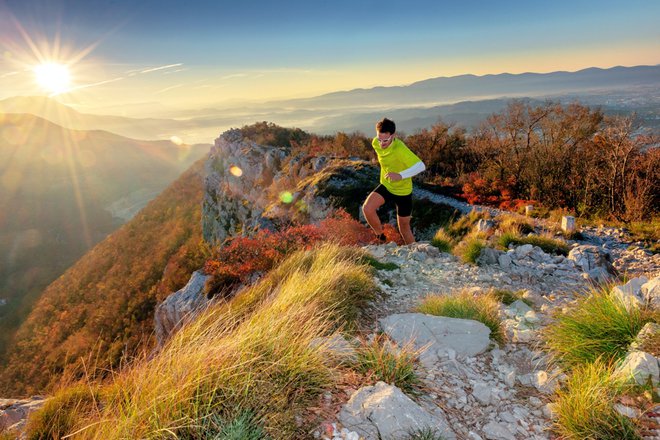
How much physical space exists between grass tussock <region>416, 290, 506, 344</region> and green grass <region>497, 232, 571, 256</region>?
4.78 m

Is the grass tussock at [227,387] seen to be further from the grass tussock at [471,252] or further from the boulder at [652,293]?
the grass tussock at [471,252]

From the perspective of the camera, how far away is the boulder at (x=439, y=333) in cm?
395

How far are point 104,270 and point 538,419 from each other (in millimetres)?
66816

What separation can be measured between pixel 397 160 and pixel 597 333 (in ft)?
16.5

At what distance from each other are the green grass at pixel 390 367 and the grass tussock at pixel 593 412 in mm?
1136

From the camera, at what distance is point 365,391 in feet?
9.57

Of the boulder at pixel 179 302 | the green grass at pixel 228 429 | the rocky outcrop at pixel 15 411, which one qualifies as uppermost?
the green grass at pixel 228 429

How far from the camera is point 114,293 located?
46906 millimetres

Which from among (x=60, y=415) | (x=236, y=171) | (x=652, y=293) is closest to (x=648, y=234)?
(x=652, y=293)

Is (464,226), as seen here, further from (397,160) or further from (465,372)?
(465,372)

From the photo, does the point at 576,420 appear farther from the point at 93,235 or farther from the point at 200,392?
the point at 93,235

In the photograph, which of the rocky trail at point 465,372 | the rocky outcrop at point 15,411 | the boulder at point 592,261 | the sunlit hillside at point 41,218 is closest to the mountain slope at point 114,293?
the sunlit hillside at point 41,218

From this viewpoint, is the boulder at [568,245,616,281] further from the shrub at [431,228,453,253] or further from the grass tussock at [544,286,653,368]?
the grass tussock at [544,286,653,368]

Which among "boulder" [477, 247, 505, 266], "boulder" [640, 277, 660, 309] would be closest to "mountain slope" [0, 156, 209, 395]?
"boulder" [477, 247, 505, 266]
